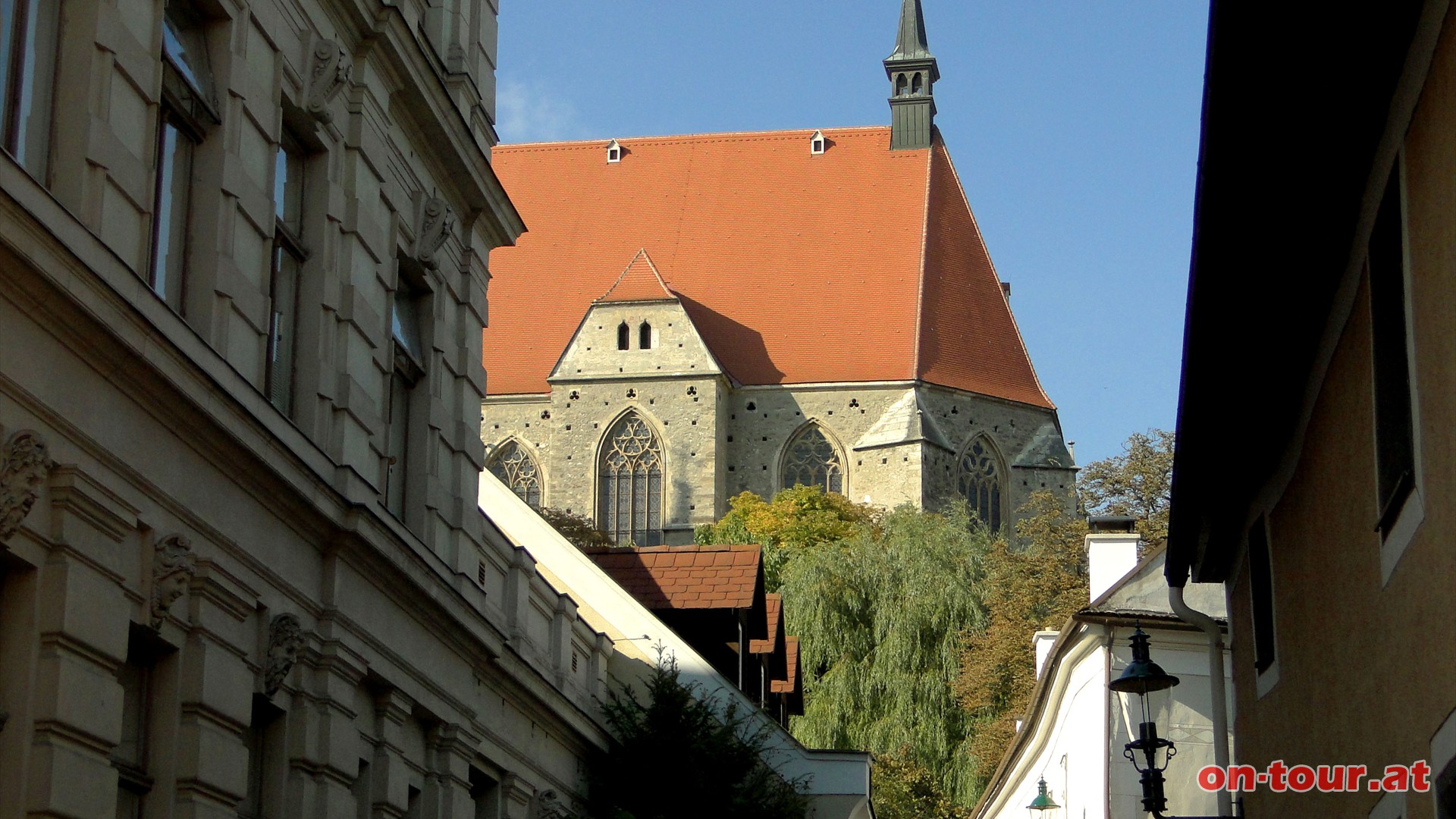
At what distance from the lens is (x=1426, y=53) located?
5.22m

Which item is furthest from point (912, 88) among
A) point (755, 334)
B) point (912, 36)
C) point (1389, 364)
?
point (1389, 364)

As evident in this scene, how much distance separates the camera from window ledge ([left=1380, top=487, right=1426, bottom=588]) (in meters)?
5.68

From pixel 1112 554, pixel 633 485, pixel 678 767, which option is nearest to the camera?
pixel 678 767

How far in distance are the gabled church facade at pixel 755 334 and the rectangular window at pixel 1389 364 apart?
5475 centimetres

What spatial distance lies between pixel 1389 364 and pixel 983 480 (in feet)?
189

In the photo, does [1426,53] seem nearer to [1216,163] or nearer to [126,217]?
[1216,163]

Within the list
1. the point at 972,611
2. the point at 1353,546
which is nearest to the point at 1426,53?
the point at 1353,546

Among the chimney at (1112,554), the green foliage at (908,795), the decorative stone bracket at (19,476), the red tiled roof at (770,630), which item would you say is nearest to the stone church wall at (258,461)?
the decorative stone bracket at (19,476)

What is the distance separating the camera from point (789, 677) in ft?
79.3

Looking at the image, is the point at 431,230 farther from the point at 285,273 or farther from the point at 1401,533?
the point at 1401,533

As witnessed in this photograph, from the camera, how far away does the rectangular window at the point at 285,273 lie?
10.2m

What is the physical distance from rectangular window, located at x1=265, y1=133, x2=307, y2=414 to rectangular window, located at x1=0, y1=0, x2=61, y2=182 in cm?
240

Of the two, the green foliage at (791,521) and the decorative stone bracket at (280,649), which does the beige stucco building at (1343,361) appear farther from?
the green foliage at (791,521)

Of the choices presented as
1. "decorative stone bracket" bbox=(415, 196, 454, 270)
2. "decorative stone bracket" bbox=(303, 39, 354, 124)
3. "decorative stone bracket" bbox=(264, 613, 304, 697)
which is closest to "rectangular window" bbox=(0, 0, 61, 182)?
"decorative stone bracket" bbox=(264, 613, 304, 697)
